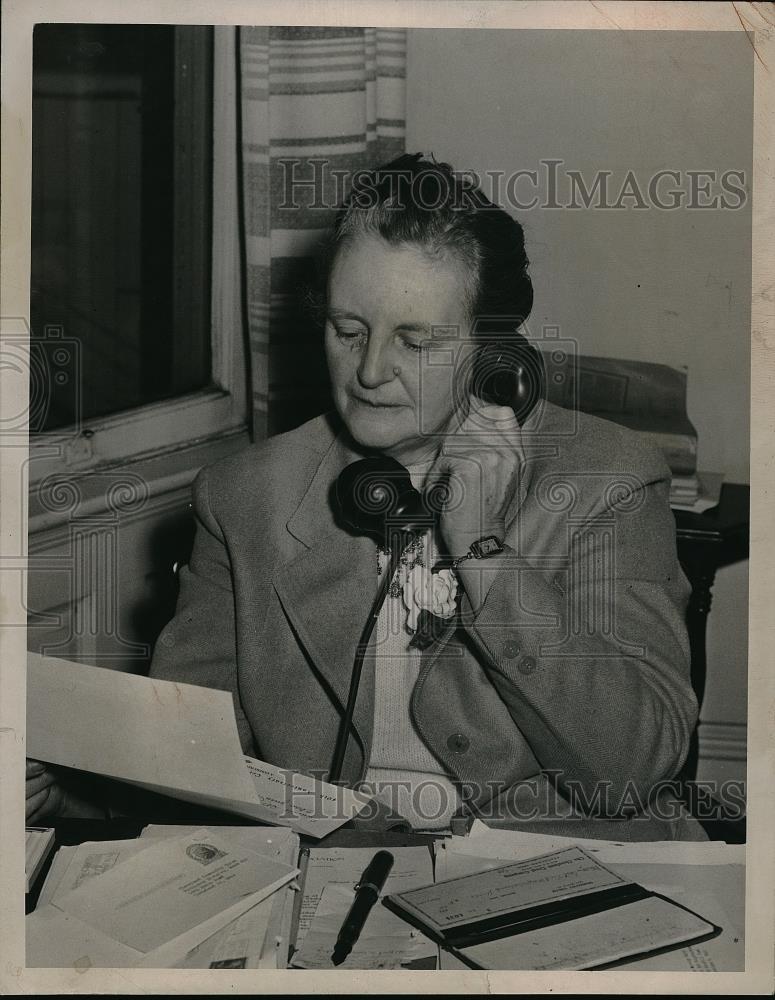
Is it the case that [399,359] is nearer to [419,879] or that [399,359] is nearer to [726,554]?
[726,554]

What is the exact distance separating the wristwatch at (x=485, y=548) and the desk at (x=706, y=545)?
0.72ft

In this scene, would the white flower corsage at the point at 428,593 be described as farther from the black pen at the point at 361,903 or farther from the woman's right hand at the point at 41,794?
the woman's right hand at the point at 41,794

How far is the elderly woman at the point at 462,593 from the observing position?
3.97ft

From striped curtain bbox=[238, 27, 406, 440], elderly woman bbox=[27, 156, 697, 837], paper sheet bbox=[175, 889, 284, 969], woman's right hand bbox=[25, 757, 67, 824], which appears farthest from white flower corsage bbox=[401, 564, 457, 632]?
woman's right hand bbox=[25, 757, 67, 824]

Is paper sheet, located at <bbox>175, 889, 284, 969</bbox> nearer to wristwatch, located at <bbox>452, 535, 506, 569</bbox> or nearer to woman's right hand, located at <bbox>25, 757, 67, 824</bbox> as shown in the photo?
woman's right hand, located at <bbox>25, 757, 67, 824</bbox>

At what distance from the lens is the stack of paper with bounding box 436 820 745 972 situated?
1167 millimetres

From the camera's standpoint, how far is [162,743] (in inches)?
48.7

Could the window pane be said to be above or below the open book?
above

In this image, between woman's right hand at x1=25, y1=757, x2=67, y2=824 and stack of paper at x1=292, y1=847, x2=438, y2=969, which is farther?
woman's right hand at x1=25, y1=757, x2=67, y2=824

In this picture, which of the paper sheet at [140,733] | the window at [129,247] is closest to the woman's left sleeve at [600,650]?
the paper sheet at [140,733]

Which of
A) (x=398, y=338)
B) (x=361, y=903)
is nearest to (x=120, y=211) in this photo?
(x=398, y=338)

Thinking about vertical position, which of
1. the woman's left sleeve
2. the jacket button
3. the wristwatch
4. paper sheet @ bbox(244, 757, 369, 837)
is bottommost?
paper sheet @ bbox(244, 757, 369, 837)

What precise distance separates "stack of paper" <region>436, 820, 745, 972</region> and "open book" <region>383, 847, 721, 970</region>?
0.02m

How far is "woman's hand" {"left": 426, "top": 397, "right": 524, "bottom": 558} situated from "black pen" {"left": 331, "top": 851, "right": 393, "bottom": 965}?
0.36m
